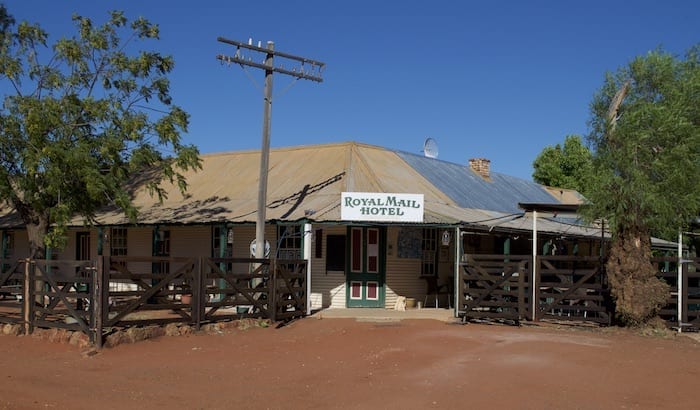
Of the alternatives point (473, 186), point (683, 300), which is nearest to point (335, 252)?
point (473, 186)

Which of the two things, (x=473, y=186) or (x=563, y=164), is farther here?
(x=563, y=164)

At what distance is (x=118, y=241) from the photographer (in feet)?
78.5

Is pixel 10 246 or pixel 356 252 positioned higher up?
pixel 356 252

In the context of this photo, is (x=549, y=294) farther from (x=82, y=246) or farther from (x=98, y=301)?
(x=82, y=246)

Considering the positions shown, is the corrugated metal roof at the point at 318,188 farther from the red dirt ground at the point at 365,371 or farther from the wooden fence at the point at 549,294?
the red dirt ground at the point at 365,371

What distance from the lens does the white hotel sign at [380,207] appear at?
16953mm

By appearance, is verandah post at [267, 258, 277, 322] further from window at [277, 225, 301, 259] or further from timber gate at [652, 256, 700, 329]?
timber gate at [652, 256, 700, 329]

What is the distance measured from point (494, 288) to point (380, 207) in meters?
3.27

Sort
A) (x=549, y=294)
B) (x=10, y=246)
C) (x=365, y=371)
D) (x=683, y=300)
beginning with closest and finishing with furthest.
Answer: (x=365, y=371) → (x=683, y=300) → (x=549, y=294) → (x=10, y=246)

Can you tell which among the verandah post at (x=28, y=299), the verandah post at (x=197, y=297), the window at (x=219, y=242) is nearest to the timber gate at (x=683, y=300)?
the verandah post at (x=197, y=297)

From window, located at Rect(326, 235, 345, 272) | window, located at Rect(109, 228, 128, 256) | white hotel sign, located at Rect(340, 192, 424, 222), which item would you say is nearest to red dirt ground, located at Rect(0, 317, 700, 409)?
white hotel sign, located at Rect(340, 192, 424, 222)

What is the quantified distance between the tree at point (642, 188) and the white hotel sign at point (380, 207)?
401 cm

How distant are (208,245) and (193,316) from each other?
7.79m

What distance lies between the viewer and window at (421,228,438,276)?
66.0 ft
